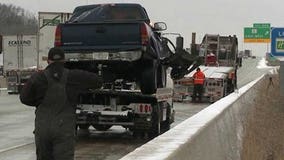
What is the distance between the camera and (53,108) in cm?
671

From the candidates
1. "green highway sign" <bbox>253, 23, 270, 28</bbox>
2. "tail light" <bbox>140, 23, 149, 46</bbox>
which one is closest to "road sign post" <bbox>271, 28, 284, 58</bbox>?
"tail light" <bbox>140, 23, 149, 46</bbox>

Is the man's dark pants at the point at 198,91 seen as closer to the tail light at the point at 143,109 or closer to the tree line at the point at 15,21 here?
the tail light at the point at 143,109

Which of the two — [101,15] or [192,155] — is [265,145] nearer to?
[101,15]

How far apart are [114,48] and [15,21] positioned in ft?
336

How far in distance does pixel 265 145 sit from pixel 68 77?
5.97 metres

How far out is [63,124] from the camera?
6.68 m

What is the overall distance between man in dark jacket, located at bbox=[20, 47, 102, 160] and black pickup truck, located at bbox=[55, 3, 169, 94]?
6.51 metres

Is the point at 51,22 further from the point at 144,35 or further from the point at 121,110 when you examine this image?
the point at 144,35

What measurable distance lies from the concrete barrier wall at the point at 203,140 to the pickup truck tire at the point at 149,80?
10.8 feet

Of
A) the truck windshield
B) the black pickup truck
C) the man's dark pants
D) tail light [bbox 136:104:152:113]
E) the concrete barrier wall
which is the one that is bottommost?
the man's dark pants

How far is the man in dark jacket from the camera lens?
6672 millimetres

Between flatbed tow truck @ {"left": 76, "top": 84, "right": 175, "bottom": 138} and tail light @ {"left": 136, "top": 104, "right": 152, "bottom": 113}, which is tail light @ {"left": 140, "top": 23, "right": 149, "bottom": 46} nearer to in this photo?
flatbed tow truck @ {"left": 76, "top": 84, "right": 175, "bottom": 138}

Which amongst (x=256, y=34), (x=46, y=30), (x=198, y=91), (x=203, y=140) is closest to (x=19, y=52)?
Answer: (x=46, y=30)

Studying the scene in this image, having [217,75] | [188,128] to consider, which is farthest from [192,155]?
[217,75]
